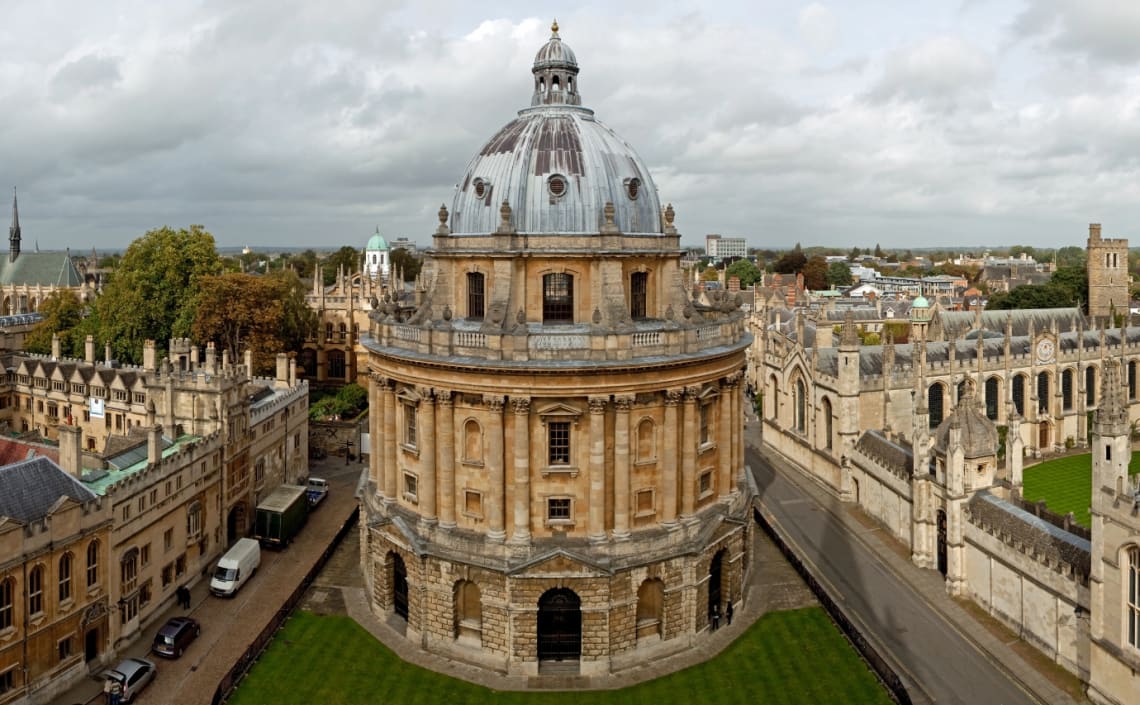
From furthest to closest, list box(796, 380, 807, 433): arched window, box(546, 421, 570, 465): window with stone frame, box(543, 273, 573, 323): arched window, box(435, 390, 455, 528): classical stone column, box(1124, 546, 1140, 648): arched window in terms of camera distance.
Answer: box(796, 380, 807, 433): arched window
box(543, 273, 573, 323): arched window
box(435, 390, 455, 528): classical stone column
box(546, 421, 570, 465): window with stone frame
box(1124, 546, 1140, 648): arched window

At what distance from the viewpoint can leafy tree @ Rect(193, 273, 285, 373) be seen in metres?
67.2

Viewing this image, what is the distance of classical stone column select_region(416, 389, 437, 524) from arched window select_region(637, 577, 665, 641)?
8909 mm

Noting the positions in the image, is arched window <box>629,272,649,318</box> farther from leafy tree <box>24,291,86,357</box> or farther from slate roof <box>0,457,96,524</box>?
leafy tree <box>24,291,86,357</box>

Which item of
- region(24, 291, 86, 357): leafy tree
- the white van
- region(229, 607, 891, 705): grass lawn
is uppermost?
region(24, 291, 86, 357): leafy tree

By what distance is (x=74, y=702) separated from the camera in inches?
1177

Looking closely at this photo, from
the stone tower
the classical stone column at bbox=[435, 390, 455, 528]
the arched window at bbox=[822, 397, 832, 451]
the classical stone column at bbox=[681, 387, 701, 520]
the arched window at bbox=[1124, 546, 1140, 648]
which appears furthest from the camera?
the stone tower

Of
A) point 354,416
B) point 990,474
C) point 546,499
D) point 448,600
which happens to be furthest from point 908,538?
point 354,416

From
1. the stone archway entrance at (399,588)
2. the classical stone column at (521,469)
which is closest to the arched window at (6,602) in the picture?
the stone archway entrance at (399,588)

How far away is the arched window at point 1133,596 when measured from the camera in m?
26.8

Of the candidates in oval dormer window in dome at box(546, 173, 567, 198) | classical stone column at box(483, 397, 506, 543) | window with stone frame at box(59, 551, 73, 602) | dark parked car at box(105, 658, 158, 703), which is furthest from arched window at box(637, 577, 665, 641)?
window with stone frame at box(59, 551, 73, 602)

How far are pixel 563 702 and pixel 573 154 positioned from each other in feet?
70.2

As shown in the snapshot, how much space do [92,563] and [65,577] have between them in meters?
1.44

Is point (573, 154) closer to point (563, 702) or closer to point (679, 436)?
point (679, 436)

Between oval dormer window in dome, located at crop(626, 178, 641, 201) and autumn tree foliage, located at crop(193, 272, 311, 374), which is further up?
oval dormer window in dome, located at crop(626, 178, 641, 201)
